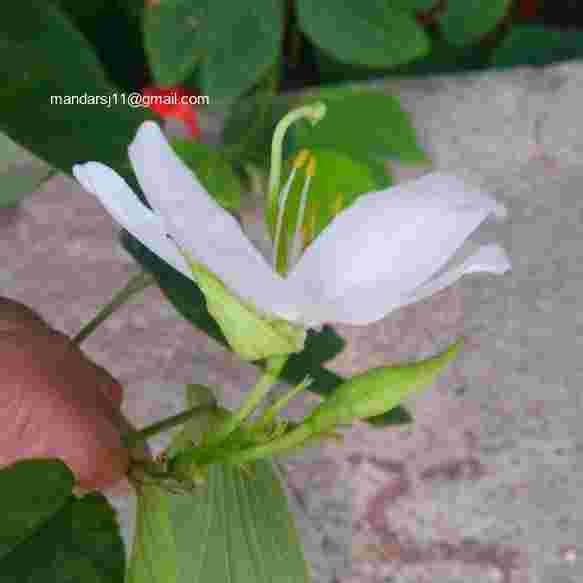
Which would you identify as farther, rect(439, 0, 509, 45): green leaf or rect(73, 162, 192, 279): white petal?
rect(439, 0, 509, 45): green leaf

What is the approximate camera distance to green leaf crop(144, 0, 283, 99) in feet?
2.49

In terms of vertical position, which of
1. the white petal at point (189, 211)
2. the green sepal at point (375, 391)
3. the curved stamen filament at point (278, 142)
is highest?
the white petal at point (189, 211)

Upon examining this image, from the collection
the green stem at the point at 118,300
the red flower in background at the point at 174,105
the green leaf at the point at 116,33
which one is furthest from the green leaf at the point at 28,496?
the green leaf at the point at 116,33

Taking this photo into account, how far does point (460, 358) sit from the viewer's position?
91 centimetres

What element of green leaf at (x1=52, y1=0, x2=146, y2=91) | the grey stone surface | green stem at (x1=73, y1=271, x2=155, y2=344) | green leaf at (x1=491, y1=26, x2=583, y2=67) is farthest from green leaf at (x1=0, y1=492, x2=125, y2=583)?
green leaf at (x1=491, y1=26, x2=583, y2=67)

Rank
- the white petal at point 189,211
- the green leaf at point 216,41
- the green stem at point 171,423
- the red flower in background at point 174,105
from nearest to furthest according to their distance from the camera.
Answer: the white petal at point 189,211 → the green stem at point 171,423 → the green leaf at point 216,41 → the red flower in background at point 174,105

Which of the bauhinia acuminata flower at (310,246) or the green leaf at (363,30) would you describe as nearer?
the bauhinia acuminata flower at (310,246)

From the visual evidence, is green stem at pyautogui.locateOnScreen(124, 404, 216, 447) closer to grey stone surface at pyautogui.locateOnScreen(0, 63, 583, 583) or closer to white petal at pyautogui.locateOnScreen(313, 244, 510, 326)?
white petal at pyautogui.locateOnScreen(313, 244, 510, 326)

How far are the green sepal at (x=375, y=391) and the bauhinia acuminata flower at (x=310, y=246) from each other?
1.1 inches

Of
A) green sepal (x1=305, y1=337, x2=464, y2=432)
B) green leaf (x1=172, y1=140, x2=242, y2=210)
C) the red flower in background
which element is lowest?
green leaf (x1=172, y1=140, x2=242, y2=210)

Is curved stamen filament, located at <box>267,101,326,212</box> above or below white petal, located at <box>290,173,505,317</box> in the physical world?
above

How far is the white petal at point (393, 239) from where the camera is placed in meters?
0.30

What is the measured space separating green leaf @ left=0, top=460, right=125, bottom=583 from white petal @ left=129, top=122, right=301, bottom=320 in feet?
0.49

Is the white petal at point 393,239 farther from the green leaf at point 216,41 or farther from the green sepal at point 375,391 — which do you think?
the green leaf at point 216,41
